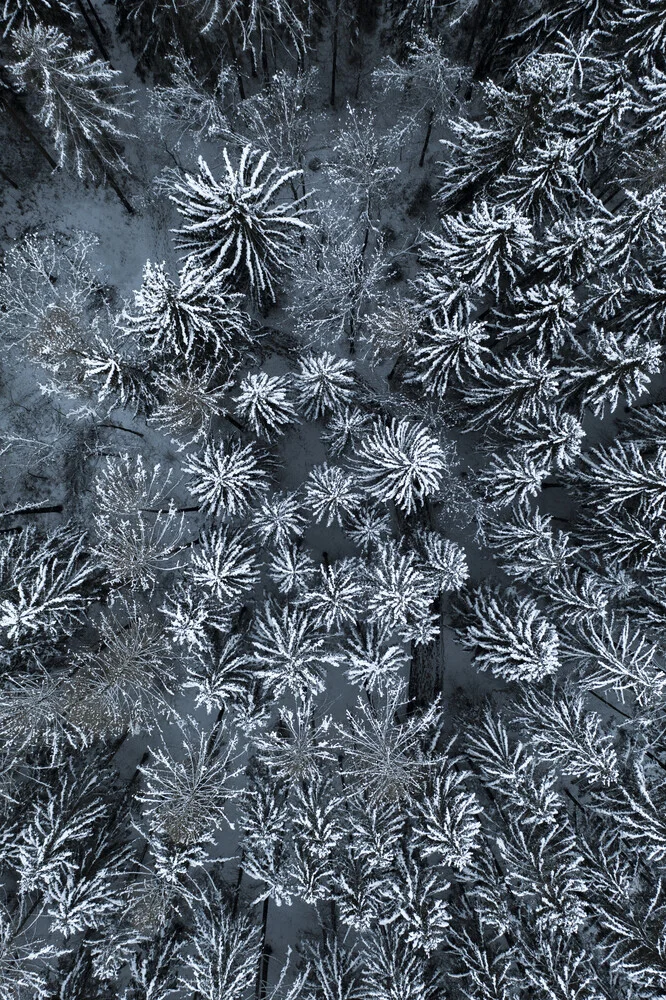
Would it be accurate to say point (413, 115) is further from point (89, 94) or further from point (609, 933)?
point (609, 933)

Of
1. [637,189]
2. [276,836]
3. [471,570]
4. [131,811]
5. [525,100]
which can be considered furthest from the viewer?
[471,570]

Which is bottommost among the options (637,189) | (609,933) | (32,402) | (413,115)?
(609,933)

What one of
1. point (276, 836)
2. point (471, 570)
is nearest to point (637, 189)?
point (471, 570)

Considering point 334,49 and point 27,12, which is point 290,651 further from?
point 334,49

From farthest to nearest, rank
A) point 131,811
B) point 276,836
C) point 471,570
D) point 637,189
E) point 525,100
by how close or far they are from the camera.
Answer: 1. point 471,570
2. point 131,811
3. point 276,836
4. point 637,189
5. point 525,100

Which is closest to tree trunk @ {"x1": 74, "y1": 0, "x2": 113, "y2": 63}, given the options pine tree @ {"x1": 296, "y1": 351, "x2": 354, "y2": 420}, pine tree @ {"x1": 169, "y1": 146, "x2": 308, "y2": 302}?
pine tree @ {"x1": 169, "y1": 146, "x2": 308, "y2": 302}

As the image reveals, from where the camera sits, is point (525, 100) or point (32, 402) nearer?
point (525, 100)

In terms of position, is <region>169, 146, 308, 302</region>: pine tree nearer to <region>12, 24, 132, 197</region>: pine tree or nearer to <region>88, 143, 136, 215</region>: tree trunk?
<region>12, 24, 132, 197</region>: pine tree

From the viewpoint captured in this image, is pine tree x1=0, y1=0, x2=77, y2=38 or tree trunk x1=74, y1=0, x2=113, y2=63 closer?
pine tree x1=0, y1=0, x2=77, y2=38
